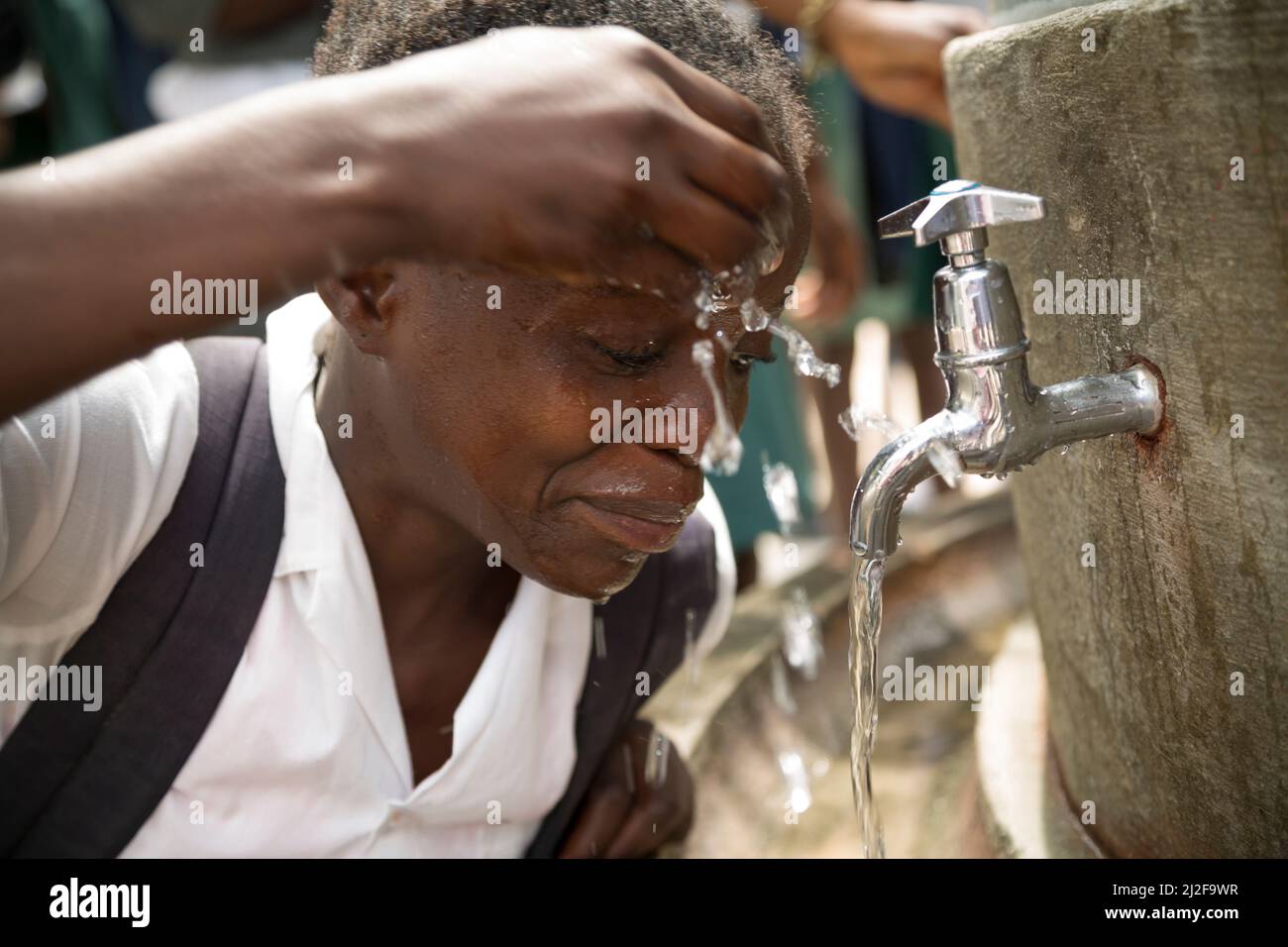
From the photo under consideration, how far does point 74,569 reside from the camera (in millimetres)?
1315

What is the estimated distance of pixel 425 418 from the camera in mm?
1316

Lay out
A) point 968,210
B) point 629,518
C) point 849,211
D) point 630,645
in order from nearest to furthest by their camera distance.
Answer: point 968,210
point 629,518
point 630,645
point 849,211

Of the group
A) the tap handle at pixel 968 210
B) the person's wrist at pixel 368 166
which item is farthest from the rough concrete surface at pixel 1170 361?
the person's wrist at pixel 368 166

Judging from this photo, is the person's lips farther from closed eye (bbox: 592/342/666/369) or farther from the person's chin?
closed eye (bbox: 592/342/666/369)

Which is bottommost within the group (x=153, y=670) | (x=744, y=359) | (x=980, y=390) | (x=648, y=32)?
(x=153, y=670)

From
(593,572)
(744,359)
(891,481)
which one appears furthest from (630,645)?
(891,481)

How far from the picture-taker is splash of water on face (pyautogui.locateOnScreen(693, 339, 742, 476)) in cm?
112

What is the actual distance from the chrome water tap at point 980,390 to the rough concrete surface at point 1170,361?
6 cm

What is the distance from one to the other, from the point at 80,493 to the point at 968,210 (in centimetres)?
87

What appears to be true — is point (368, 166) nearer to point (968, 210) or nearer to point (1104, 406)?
point (968, 210)

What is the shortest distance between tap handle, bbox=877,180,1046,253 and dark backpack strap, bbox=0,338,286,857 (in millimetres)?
790

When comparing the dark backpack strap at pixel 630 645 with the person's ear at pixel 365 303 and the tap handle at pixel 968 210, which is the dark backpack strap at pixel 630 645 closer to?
the person's ear at pixel 365 303

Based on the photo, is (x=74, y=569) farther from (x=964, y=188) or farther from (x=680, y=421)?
(x=964, y=188)

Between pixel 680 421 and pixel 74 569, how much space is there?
2.04ft
